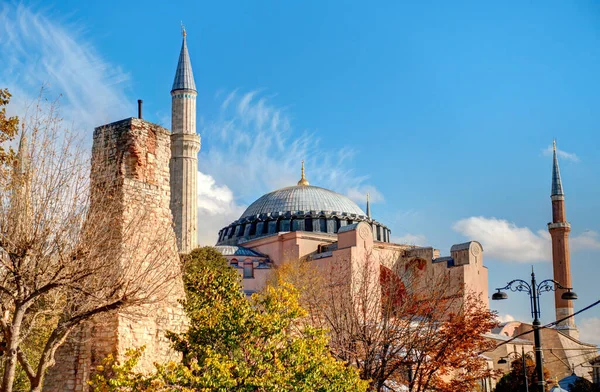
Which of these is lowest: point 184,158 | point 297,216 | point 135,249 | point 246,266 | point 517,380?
point 517,380

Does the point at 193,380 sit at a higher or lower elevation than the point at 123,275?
lower

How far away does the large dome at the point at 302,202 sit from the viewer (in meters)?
40.8

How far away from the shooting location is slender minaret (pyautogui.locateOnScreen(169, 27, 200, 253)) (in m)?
35.4

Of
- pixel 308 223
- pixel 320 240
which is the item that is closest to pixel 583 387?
pixel 320 240

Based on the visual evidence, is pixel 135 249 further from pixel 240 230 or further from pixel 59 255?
pixel 240 230

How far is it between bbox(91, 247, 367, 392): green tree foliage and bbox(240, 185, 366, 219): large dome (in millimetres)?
30250

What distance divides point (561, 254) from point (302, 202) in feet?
42.1

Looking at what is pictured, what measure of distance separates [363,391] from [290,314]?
1412 mm

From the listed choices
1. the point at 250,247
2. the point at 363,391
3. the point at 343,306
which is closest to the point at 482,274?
the point at 250,247

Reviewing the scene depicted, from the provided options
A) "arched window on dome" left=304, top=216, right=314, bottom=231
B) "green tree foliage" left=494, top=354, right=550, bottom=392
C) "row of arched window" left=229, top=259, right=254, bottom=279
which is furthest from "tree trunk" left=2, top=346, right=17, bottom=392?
"arched window on dome" left=304, top=216, right=314, bottom=231

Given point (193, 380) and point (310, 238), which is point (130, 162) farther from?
point (310, 238)

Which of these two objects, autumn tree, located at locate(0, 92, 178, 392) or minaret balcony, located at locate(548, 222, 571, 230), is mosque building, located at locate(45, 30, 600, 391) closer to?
minaret balcony, located at locate(548, 222, 571, 230)

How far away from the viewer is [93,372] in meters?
9.94

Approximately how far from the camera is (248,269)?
35500mm
